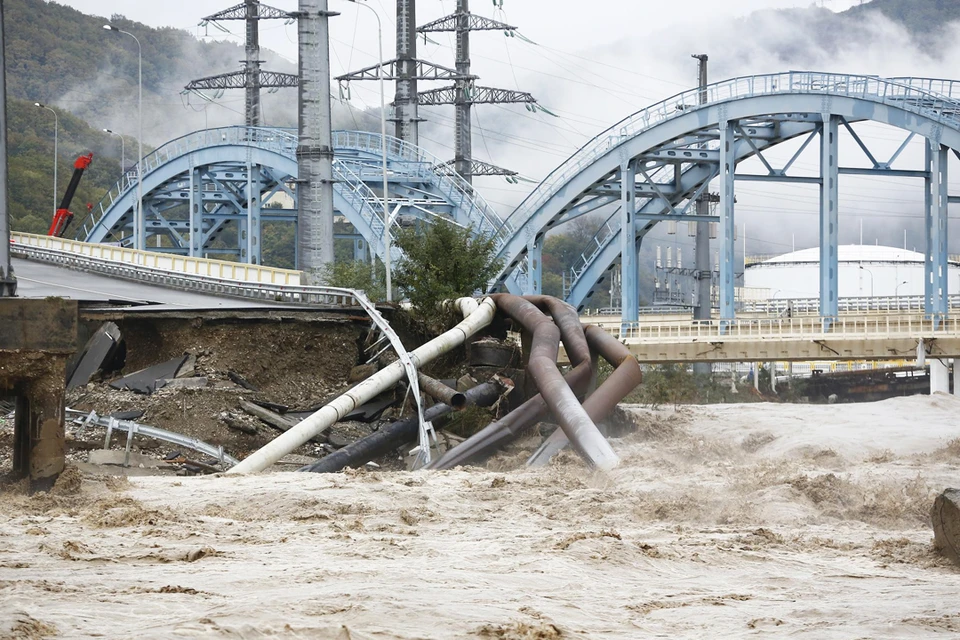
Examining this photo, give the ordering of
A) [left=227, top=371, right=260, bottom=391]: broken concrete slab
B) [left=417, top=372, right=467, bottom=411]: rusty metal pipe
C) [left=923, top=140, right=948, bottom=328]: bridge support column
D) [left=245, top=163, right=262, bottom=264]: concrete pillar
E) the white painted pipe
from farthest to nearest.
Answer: [left=245, top=163, right=262, bottom=264]: concrete pillar → [left=923, top=140, right=948, bottom=328]: bridge support column → [left=227, top=371, right=260, bottom=391]: broken concrete slab → [left=417, top=372, right=467, bottom=411]: rusty metal pipe → the white painted pipe

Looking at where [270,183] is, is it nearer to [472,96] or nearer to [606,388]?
[472,96]

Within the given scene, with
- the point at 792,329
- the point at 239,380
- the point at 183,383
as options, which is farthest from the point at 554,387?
the point at 792,329

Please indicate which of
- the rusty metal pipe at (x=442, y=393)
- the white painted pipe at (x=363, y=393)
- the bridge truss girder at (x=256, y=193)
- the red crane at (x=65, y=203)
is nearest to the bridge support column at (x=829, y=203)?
the bridge truss girder at (x=256, y=193)

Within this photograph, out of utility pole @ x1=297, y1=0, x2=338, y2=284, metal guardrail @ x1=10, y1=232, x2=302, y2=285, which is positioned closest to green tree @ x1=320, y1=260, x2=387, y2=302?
utility pole @ x1=297, y1=0, x2=338, y2=284

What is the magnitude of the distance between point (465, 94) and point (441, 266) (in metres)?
41.1

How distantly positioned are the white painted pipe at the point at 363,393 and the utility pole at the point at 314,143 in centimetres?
1491

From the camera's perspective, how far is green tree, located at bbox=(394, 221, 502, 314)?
29062 millimetres

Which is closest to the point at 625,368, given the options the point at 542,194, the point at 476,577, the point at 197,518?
the point at 197,518

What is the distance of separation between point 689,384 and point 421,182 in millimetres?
21272

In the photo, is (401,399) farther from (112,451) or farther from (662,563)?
(662,563)

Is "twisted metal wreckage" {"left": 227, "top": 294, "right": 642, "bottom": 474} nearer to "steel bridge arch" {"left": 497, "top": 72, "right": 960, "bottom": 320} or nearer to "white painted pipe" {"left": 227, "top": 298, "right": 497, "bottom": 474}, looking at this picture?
"white painted pipe" {"left": 227, "top": 298, "right": 497, "bottom": 474}

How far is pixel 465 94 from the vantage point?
2746 inches

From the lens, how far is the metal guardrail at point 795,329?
125ft

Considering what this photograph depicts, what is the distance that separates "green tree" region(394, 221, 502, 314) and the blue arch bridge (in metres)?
9.32
